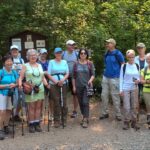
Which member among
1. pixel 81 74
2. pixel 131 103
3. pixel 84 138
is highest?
pixel 81 74

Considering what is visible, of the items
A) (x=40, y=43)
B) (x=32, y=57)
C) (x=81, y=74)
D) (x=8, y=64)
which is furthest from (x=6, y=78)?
(x=40, y=43)

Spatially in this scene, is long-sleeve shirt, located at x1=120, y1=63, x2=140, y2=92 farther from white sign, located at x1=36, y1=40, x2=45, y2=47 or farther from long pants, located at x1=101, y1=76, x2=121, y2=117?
white sign, located at x1=36, y1=40, x2=45, y2=47

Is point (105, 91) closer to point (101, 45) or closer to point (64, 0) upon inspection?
point (101, 45)

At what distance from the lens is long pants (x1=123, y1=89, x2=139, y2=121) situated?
910 centimetres

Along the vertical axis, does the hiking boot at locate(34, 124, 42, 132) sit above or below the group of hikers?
below

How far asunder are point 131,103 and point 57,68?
6.02 ft

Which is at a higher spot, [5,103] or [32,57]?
[32,57]

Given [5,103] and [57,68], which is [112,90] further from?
[5,103]

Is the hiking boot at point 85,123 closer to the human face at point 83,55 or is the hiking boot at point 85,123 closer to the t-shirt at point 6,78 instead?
the human face at point 83,55

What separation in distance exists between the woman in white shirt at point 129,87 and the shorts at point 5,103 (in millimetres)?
2463

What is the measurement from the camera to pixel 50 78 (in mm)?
9078

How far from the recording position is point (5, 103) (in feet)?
27.9

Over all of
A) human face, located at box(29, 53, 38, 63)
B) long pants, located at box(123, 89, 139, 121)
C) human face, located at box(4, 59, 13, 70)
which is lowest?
long pants, located at box(123, 89, 139, 121)

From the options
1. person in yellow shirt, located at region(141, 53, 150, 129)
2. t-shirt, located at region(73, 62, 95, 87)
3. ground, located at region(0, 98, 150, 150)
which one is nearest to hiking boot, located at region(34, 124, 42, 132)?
ground, located at region(0, 98, 150, 150)
